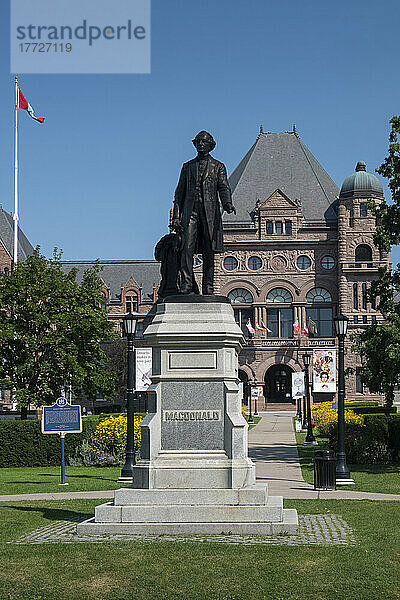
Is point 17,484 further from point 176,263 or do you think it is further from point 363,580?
point 363,580

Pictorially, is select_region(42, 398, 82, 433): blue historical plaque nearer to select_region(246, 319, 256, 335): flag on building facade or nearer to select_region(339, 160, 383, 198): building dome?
select_region(246, 319, 256, 335): flag on building facade

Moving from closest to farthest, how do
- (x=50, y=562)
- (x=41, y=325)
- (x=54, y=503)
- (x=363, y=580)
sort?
1. (x=363, y=580)
2. (x=50, y=562)
3. (x=54, y=503)
4. (x=41, y=325)

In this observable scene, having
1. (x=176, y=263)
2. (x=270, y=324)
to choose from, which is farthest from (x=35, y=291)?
(x=270, y=324)

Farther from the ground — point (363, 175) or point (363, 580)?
point (363, 175)

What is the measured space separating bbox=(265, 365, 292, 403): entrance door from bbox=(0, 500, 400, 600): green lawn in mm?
80850

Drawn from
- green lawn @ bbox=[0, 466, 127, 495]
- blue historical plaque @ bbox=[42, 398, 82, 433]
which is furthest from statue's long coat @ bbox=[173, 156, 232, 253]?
blue historical plaque @ bbox=[42, 398, 82, 433]

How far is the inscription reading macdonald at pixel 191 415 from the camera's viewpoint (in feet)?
39.0

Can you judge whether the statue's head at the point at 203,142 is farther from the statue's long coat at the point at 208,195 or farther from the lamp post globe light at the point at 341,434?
the lamp post globe light at the point at 341,434

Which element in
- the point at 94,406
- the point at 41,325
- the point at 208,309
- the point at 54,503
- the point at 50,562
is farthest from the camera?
the point at 94,406

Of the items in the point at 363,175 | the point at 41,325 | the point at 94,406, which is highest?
the point at 363,175

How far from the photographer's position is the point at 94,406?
284ft

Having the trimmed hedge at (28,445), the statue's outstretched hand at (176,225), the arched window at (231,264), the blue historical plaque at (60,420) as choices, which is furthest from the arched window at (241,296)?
the statue's outstretched hand at (176,225)

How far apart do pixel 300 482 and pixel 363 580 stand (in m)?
12.8

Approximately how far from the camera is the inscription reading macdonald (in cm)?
1188
